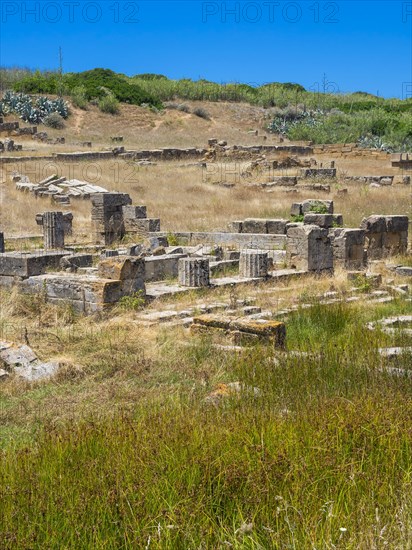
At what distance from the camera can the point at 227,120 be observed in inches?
2109

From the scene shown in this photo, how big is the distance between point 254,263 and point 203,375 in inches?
259

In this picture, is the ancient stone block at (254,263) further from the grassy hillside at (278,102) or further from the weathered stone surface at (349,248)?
the grassy hillside at (278,102)

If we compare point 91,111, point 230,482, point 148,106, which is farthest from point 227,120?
point 230,482

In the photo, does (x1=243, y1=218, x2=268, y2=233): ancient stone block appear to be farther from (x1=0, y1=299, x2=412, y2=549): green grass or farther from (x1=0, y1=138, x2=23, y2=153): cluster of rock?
(x1=0, y1=138, x2=23, y2=153): cluster of rock

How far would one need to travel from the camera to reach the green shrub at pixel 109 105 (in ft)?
→ 163

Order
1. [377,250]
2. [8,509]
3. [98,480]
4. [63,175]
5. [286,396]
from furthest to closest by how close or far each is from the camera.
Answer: [63,175] < [377,250] < [286,396] < [98,480] < [8,509]

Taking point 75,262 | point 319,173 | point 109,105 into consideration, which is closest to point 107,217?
point 75,262

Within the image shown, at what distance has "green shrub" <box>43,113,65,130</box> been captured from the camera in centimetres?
4559

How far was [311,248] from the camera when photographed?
16.1 meters

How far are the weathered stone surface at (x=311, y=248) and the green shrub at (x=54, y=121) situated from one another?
104ft

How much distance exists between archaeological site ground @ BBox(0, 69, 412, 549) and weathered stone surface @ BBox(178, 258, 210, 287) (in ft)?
0.08

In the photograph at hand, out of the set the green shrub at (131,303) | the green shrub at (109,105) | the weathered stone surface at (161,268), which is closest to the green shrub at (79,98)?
the green shrub at (109,105)

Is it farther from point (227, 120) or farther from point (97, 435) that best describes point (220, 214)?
point (227, 120)

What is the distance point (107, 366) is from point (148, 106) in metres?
45.2
